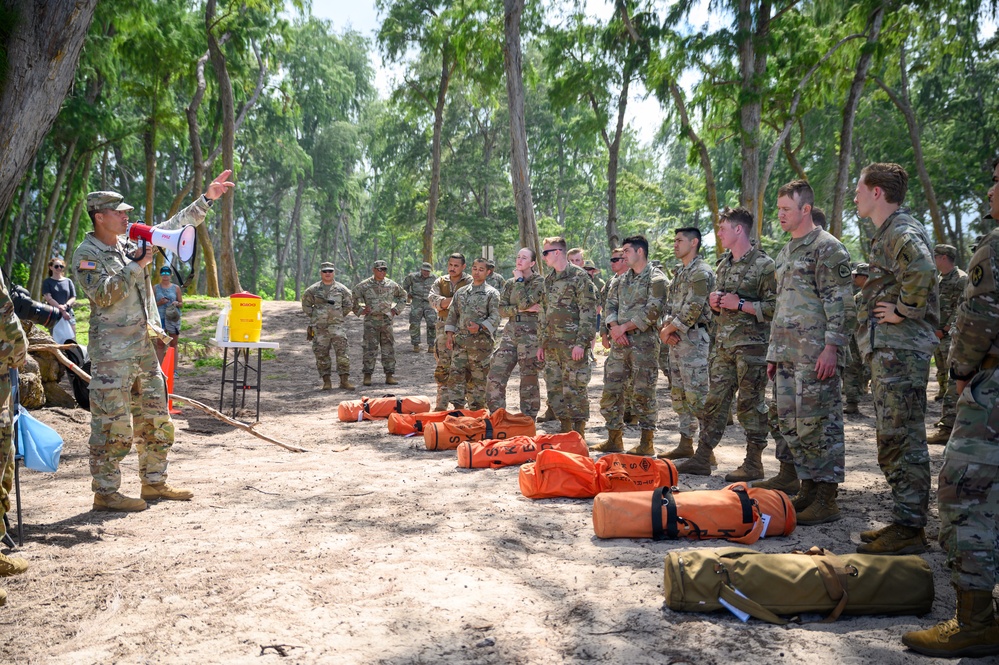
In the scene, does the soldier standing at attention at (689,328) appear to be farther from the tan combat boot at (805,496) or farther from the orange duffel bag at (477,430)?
the orange duffel bag at (477,430)

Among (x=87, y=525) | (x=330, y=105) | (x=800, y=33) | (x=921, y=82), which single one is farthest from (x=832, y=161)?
(x=87, y=525)

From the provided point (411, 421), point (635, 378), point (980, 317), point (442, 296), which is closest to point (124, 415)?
point (411, 421)

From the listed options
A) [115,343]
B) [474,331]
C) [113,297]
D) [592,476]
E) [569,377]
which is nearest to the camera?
[113,297]

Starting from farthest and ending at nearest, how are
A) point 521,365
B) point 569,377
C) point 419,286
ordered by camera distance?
point 419,286
point 521,365
point 569,377

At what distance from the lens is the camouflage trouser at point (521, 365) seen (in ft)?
29.3

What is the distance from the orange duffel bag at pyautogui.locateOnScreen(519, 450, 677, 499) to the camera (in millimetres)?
5676

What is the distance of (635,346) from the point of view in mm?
7305

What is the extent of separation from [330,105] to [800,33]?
32.5 metres

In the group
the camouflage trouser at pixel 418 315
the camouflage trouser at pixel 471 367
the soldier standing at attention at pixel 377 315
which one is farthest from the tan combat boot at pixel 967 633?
the camouflage trouser at pixel 418 315

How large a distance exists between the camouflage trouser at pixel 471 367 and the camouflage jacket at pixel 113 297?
483 cm

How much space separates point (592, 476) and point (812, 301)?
210 cm

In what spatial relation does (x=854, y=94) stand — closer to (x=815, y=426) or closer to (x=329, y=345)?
(x=329, y=345)

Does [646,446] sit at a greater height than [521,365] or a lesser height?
lesser

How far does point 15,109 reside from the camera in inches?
206
